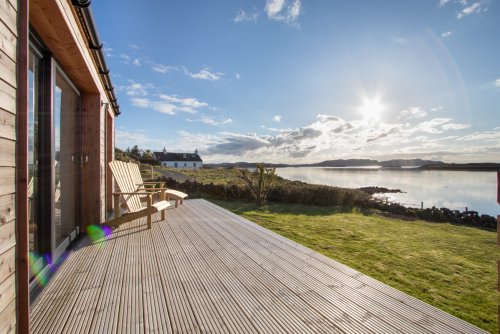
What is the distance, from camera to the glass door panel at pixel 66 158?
8.27 ft

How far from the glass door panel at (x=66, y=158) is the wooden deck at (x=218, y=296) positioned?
0.39 meters

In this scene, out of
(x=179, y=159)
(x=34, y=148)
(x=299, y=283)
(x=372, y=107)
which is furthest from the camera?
(x=179, y=159)

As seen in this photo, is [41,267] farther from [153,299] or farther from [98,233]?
[98,233]

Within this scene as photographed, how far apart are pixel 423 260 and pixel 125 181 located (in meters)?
4.70

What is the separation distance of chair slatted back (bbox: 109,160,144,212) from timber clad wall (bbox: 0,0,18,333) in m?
2.86

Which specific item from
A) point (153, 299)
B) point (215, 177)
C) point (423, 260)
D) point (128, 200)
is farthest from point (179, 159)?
point (153, 299)

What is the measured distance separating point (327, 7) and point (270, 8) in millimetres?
1392

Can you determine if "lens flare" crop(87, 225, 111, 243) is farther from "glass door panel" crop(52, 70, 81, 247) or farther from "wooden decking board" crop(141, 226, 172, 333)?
"wooden decking board" crop(141, 226, 172, 333)

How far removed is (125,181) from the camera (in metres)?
4.11

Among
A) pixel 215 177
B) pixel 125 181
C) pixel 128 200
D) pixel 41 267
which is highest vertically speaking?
pixel 125 181

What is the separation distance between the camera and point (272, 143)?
26719 mm

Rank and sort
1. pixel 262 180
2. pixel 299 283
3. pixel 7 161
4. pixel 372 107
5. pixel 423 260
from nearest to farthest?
1. pixel 7 161
2. pixel 299 283
3. pixel 423 260
4. pixel 372 107
5. pixel 262 180

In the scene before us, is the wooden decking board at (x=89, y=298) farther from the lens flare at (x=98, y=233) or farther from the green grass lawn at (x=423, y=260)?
the green grass lawn at (x=423, y=260)

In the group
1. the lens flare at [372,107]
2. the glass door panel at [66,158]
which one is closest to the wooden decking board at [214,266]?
the glass door panel at [66,158]
